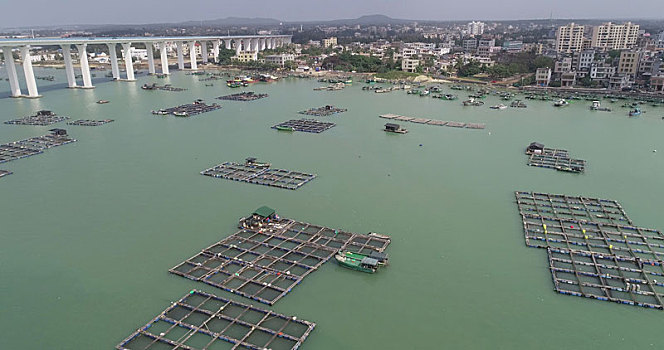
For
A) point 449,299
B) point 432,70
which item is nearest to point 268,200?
point 449,299

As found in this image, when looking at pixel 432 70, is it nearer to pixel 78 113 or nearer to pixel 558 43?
pixel 558 43

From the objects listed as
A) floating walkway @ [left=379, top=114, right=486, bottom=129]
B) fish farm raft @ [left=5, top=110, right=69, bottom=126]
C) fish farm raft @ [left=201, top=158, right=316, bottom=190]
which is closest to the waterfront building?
floating walkway @ [left=379, top=114, right=486, bottom=129]

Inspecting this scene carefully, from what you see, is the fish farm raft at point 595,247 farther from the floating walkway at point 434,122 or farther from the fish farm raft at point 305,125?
the fish farm raft at point 305,125

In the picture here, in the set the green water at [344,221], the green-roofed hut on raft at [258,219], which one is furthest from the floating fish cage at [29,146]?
the green-roofed hut on raft at [258,219]

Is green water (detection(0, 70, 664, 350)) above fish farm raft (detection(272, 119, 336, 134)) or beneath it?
beneath

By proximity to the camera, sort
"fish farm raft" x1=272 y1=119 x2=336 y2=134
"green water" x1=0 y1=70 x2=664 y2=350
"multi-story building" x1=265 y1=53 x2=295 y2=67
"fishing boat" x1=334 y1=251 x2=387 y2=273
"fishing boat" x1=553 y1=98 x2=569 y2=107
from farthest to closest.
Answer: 1. "multi-story building" x1=265 y1=53 x2=295 y2=67
2. "fishing boat" x1=553 y1=98 x2=569 y2=107
3. "fish farm raft" x1=272 y1=119 x2=336 y2=134
4. "fishing boat" x1=334 y1=251 x2=387 y2=273
5. "green water" x1=0 y1=70 x2=664 y2=350

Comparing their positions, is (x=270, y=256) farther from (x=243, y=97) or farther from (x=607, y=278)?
(x=243, y=97)

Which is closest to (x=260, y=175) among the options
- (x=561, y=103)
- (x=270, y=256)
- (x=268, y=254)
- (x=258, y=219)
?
(x=258, y=219)

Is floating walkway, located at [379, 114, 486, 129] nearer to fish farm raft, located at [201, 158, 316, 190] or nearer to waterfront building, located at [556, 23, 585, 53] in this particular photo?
fish farm raft, located at [201, 158, 316, 190]
